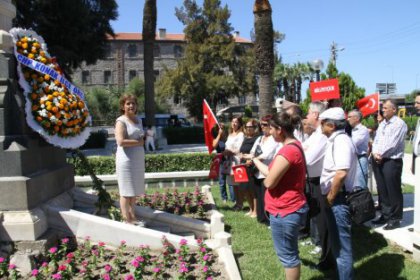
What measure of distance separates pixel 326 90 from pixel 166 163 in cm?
533

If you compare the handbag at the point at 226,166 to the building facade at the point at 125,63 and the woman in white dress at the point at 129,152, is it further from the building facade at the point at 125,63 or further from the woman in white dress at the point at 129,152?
the building facade at the point at 125,63

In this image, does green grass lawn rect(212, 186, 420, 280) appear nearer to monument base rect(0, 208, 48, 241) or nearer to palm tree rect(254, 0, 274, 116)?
monument base rect(0, 208, 48, 241)

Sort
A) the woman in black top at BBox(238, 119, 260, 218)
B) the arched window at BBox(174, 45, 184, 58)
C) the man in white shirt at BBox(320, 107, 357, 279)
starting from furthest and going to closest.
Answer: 1. the arched window at BBox(174, 45, 184, 58)
2. the woman in black top at BBox(238, 119, 260, 218)
3. the man in white shirt at BBox(320, 107, 357, 279)

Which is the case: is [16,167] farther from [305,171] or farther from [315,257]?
[315,257]

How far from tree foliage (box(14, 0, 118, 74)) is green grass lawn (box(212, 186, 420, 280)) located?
17728mm

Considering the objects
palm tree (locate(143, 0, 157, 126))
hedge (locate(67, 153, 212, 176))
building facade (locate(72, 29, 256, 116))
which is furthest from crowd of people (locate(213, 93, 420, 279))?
building facade (locate(72, 29, 256, 116))

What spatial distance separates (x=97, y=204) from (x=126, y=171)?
92 centimetres

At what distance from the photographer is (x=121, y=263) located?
4.51 metres

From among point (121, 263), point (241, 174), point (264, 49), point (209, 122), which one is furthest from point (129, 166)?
point (264, 49)

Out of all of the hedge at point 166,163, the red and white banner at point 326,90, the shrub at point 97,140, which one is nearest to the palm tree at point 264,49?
the hedge at point 166,163

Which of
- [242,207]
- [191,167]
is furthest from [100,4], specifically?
[242,207]

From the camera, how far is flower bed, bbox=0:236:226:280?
4.20m

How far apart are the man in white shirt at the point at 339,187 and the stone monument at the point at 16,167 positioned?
10.4ft

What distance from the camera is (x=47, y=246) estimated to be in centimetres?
475
